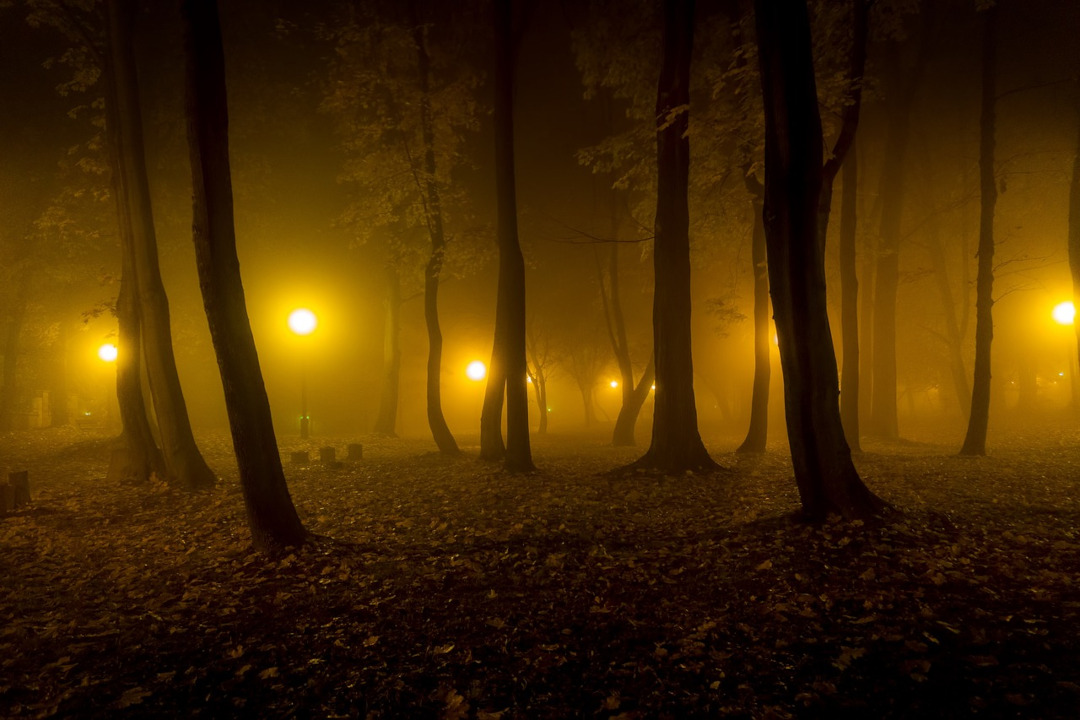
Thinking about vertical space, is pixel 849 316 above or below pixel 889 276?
below

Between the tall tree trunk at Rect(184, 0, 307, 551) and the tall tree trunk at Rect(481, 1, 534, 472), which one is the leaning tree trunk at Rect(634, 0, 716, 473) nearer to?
the tall tree trunk at Rect(481, 1, 534, 472)

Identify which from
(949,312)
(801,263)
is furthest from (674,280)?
(949,312)

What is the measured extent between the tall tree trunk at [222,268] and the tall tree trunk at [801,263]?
6.33 metres

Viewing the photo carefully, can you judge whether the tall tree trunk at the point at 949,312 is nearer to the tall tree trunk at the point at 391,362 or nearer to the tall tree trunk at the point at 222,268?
the tall tree trunk at the point at 391,362

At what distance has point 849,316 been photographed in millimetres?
15594

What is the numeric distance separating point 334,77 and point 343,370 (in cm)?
1744

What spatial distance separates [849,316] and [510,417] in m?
10.2

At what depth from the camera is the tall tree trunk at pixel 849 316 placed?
15.4 meters

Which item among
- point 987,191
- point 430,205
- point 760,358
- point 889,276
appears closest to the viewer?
point 987,191

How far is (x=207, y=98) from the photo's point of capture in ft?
21.3

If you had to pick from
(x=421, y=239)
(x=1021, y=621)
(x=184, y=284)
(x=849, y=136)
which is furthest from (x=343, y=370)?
(x=1021, y=621)

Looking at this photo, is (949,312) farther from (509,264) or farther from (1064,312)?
(509,264)

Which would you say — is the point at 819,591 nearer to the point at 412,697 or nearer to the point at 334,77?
the point at 412,697

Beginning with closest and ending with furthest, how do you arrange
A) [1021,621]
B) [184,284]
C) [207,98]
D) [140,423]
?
[1021,621]
[207,98]
[140,423]
[184,284]
